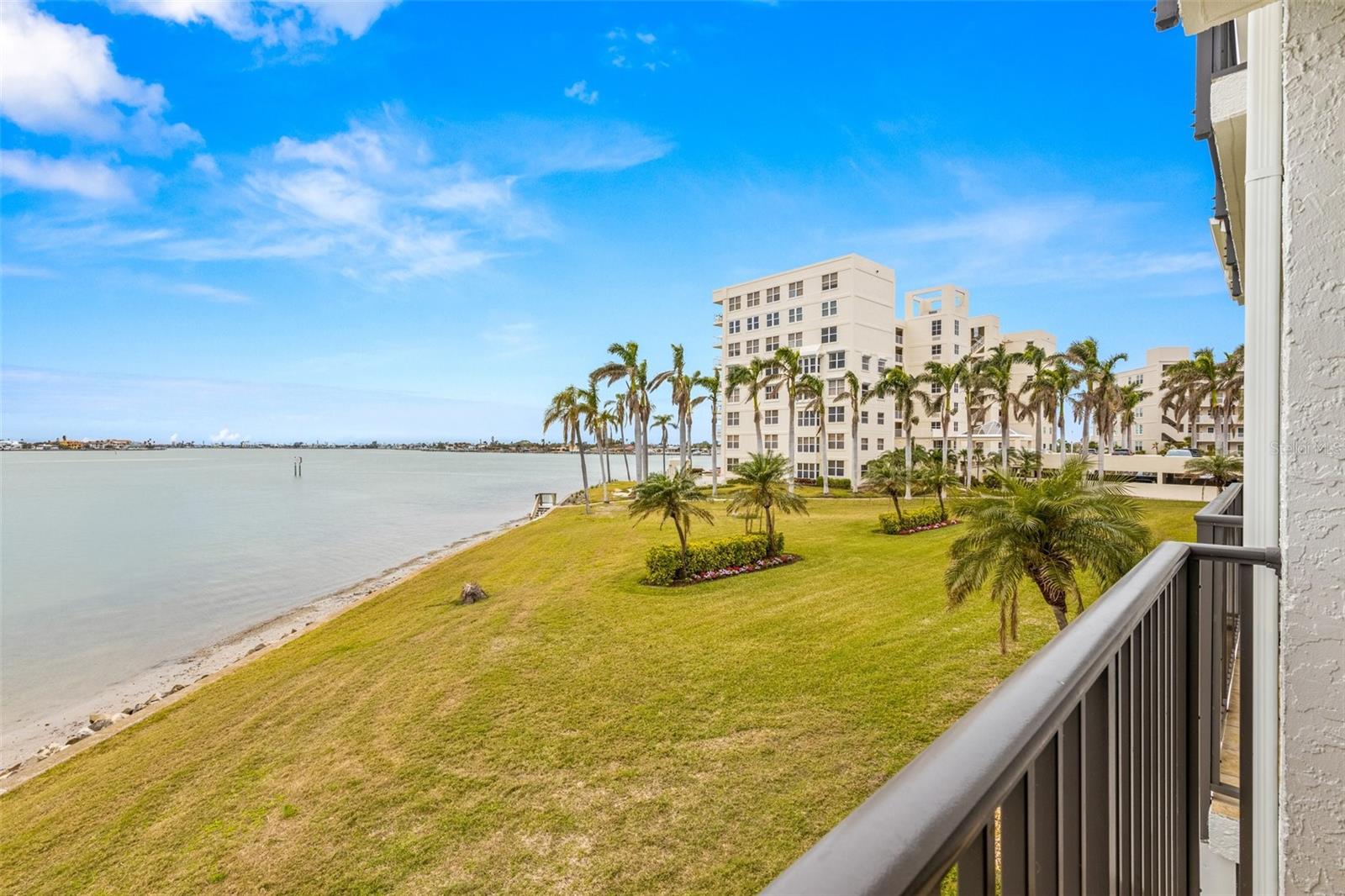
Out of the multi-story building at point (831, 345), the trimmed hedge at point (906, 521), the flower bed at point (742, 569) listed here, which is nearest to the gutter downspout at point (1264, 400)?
the flower bed at point (742, 569)

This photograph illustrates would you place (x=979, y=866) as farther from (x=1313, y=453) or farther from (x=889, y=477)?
(x=889, y=477)

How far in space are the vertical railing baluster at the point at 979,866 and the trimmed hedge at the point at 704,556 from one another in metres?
18.6

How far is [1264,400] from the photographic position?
2.13 m

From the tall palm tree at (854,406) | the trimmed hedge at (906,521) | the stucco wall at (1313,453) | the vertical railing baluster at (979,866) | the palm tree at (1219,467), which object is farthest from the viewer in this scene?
the tall palm tree at (854,406)

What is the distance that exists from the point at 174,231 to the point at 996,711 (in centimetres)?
7246

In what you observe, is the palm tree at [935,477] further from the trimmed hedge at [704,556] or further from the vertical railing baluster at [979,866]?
the vertical railing baluster at [979,866]

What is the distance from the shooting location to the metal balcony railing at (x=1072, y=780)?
533 millimetres

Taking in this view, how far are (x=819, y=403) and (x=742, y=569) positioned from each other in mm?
22230

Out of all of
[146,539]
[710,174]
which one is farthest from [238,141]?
[710,174]

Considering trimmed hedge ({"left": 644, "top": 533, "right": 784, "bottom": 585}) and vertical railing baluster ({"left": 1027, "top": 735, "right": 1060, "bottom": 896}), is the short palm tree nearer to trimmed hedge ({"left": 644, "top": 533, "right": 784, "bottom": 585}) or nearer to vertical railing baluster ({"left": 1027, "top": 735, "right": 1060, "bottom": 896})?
trimmed hedge ({"left": 644, "top": 533, "right": 784, "bottom": 585})

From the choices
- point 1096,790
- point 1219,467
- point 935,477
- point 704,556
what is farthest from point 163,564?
point 1219,467

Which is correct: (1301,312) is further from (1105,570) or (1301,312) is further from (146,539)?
(146,539)

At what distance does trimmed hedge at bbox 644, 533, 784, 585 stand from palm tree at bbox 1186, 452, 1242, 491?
2293 centimetres

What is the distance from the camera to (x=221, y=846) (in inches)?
304
